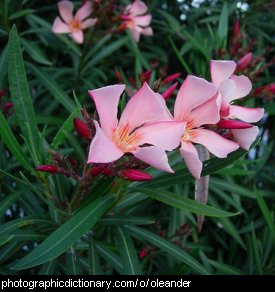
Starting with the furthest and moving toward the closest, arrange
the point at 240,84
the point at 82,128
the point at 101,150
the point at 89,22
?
the point at 89,22
the point at 240,84
the point at 82,128
the point at 101,150

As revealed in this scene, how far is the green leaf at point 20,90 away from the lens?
0.95 metres

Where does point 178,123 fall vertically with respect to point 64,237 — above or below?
above

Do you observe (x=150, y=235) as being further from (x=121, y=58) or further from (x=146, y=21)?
(x=121, y=58)

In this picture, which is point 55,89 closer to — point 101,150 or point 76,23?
point 76,23

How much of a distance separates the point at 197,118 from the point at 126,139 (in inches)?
6.4

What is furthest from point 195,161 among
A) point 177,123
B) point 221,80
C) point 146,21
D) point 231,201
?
point 146,21

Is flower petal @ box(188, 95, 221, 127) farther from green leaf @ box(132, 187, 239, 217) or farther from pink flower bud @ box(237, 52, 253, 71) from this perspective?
pink flower bud @ box(237, 52, 253, 71)

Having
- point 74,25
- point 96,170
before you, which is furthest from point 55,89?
point 96,170

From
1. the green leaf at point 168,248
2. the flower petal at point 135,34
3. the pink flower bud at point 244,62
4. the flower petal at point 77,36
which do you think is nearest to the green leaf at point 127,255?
the green leaf at point 168,248

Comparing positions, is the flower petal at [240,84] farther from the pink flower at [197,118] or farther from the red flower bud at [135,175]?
the red flower bud at [135,175]

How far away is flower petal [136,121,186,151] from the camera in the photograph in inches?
33.1

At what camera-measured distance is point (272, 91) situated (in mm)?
1306

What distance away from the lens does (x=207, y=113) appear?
91 centimetres
